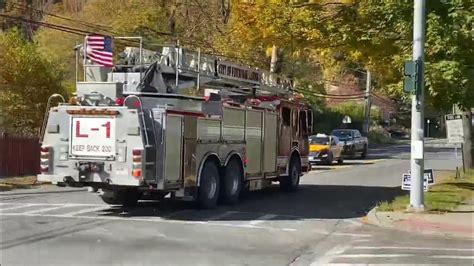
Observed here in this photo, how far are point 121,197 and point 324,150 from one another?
2267 cm

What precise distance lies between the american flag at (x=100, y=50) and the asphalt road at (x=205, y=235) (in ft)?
11.3

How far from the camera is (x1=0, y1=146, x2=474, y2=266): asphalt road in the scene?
10703 mm

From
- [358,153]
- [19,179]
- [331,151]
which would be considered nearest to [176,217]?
[19,179]

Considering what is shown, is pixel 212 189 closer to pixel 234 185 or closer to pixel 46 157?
pixel 234 185

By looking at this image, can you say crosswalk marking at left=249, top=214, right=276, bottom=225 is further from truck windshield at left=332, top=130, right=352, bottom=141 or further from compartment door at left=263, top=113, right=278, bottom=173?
truck windshield at left=332, top=130, right=352, bottom=141

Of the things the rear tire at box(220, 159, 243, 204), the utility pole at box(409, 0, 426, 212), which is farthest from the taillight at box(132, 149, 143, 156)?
the utility pole at box(409, 0, 426, 212)

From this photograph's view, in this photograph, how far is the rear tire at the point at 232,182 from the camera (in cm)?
1769

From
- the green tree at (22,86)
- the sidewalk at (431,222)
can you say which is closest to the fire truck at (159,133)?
the sidewalk at (431,222)

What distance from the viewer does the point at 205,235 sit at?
13.0m

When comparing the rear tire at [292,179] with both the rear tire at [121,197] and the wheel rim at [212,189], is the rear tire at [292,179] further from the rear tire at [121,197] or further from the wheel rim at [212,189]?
the rear tire at [121,197]

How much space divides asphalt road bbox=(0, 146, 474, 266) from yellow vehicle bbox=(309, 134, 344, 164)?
18.0 metres

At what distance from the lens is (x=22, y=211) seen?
16.1 metres

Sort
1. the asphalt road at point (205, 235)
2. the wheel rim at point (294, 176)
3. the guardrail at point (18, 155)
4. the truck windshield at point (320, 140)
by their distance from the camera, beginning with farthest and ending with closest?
the truck windshield at point (320, 140)
the guardrail at point (18, 155)
the wheel rim at point (294, 176)
the asphalt road at point (205, 235)

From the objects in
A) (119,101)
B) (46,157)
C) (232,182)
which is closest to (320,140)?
(232,182)
